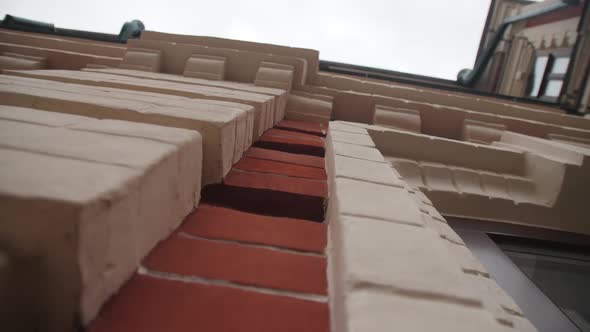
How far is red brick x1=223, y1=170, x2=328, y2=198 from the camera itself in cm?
103

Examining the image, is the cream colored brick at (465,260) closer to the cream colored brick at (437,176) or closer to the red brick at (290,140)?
the red brick at (290,140)

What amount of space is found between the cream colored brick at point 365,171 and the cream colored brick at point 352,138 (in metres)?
0.28

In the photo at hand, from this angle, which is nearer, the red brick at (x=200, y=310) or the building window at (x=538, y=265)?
the red brick at (x=200, y=310)

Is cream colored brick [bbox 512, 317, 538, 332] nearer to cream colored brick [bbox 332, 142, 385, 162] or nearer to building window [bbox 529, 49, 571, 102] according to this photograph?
cream colored brick [bbox 332, 142, 385, 162]

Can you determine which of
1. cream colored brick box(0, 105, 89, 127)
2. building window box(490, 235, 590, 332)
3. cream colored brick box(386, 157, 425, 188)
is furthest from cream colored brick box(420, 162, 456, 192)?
cream colored brick box(0, 105, 89, 127)

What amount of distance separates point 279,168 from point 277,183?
0.15 m

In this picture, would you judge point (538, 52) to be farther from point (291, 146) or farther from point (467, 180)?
point (291, 146)

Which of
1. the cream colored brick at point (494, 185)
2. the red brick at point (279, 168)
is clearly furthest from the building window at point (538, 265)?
the red brick at point (279, 168)

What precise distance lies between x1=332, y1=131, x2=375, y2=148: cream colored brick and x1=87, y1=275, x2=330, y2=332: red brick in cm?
88

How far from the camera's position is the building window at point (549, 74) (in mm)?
7089

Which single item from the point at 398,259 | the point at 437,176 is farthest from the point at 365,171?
the point at 437,176

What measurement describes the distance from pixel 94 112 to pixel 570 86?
23.3 feet

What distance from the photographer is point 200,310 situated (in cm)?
52

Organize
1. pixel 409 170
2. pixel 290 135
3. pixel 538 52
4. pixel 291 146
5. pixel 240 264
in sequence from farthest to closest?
pixel 538 52 < pixel 409 170 < pixel 290 135 < pixel 291 146 < pixel 240 264
